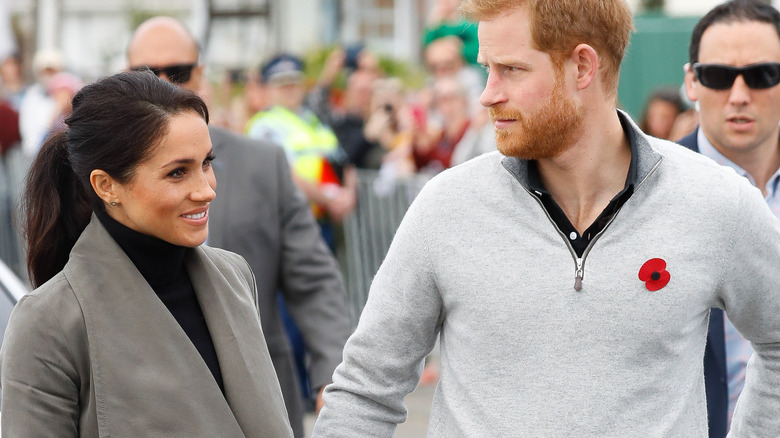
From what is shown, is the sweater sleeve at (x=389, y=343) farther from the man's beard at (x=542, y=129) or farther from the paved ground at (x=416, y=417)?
the paved ground at (x=416, y=417)

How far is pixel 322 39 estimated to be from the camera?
28000mm

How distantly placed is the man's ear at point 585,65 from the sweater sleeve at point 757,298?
0.46 m

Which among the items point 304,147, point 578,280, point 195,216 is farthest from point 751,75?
point 304,147

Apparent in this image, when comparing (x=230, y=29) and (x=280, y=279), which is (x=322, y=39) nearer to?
(x=230, y=29)

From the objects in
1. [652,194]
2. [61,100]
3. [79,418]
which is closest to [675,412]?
[652,194]

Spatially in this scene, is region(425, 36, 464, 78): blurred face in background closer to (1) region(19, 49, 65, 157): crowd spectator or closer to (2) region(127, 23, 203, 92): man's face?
(2) region(127, 23, 203, 92): man's face

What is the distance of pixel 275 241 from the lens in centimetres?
478

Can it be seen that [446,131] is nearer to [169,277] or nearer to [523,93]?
[169,277]

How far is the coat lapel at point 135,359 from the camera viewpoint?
9.42 feet

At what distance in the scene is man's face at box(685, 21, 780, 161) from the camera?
4.18 metres

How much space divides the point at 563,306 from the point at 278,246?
2215mm

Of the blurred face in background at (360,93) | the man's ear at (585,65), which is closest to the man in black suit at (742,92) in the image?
the man's ear at (585,65)

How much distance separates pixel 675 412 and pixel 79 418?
1.40m

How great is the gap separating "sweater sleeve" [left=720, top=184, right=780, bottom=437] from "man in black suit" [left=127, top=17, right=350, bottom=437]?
1923 mm
